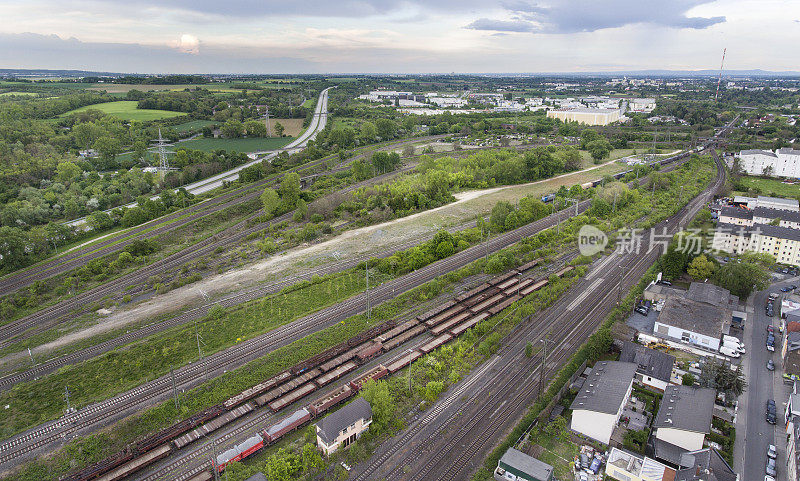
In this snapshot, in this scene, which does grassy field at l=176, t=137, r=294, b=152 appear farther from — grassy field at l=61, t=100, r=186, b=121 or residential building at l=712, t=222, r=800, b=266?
residential building at l=712, t=222, r=800, b=266

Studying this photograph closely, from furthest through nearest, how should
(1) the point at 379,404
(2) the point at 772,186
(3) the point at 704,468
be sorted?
1. (2) the point at 772,186
2. (1) the point at 379,404
3. (3) the point at 704,468

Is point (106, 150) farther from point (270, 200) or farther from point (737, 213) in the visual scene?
point (737, 213)

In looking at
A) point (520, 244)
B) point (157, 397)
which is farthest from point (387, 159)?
point (157, 397)

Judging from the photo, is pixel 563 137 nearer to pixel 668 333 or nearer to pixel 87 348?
pixel 668 333

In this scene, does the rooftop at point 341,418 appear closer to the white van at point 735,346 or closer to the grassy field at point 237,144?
the white van at point 735,346

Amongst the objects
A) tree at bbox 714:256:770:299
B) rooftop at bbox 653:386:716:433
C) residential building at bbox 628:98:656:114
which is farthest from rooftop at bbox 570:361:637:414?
residential building at bbox 628:98:656:114

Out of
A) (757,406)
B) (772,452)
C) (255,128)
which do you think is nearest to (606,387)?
(772,452)

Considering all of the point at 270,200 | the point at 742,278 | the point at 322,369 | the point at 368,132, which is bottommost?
the point at 322,369
